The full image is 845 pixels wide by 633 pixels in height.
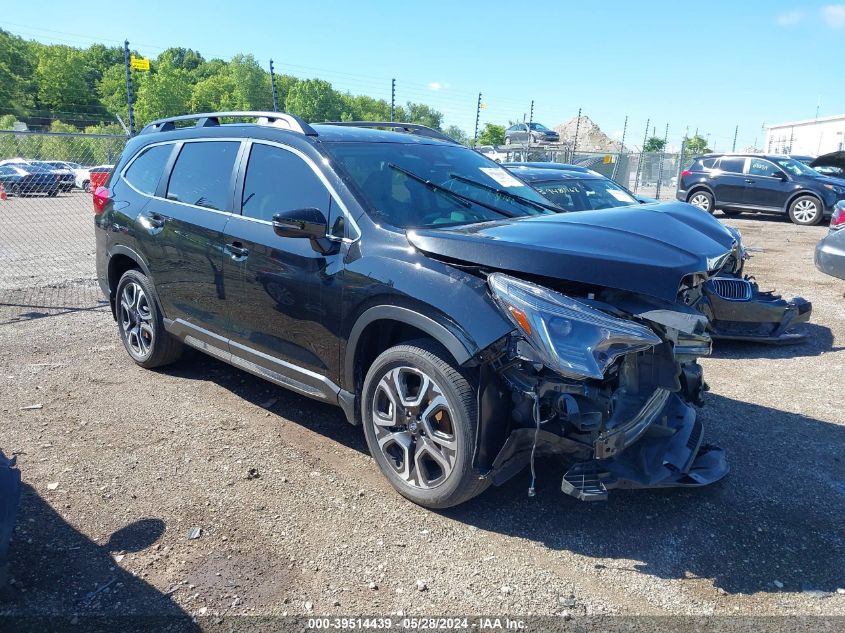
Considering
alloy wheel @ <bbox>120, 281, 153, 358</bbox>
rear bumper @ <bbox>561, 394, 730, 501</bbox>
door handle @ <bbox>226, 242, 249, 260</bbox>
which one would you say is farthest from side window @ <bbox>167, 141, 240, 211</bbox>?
rear bumper @ <bbox>561, 394, 730, 501</bbox>

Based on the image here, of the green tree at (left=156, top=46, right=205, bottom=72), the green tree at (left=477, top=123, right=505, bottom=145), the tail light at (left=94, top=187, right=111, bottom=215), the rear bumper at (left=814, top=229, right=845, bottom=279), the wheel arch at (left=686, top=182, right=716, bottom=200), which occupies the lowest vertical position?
the rear bumper at (left=814, top=229, right=845, bottom=279)

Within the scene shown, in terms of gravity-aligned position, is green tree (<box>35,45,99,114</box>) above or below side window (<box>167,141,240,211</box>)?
above

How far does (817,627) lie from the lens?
2.51 m

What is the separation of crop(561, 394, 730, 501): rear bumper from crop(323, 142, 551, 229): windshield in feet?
4.83

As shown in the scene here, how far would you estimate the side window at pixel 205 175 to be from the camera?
14.2 feet

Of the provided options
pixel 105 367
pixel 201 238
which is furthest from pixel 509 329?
pixel 105 367

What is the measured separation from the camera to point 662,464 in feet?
10.4

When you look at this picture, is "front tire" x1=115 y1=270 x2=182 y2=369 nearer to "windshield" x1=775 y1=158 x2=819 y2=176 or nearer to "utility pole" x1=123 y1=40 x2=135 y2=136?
"utility pole" x1=123 y1=40 x2=135 y2=136

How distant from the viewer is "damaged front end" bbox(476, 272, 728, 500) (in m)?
2.78

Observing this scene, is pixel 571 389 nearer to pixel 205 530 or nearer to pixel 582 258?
pixel 582 258

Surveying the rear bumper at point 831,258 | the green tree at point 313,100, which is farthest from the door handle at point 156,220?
the green tree at point 313,100

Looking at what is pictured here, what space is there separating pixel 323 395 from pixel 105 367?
8.88ft

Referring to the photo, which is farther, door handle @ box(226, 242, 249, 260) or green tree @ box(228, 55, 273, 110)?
green tree @ box(228, 55, 273, 110)

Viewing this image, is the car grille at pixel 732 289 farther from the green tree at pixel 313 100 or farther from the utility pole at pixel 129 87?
the green tree at pixel 313 100
